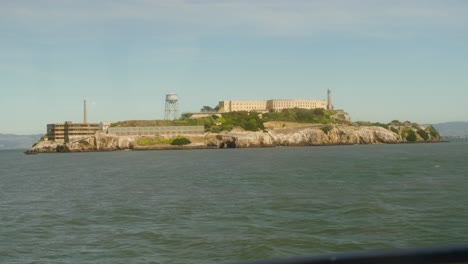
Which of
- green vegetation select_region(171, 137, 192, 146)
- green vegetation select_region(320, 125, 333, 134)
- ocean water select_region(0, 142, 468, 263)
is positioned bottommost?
ocean water select_region(0, 142, 468, 263)

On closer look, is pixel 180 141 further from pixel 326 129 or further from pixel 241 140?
pixel 326 129

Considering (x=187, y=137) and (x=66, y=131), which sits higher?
(x=66, y=131)

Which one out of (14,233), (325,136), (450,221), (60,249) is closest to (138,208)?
(14,233)

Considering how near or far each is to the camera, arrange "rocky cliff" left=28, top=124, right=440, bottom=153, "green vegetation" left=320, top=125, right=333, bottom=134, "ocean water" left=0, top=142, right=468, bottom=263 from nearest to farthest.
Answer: "ocean water" left=0, top=142, right=468, bottom=263
"rocky cliff" left=28, top=124, right=440, bottom=153
"green vegetation" left=320, top=125, right=333, bottom=134

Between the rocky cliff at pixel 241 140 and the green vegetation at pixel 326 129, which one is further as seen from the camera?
the green vegetation at pixel 326 129

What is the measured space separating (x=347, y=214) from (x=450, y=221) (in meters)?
5.33

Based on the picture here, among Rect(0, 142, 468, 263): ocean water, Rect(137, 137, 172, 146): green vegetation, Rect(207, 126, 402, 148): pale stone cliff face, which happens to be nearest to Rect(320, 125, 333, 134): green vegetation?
Rect(207, 126, 402, 148): pale stone cliff face

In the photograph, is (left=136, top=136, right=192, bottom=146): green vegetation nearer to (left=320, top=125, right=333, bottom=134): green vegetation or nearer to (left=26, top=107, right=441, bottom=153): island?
(left=26, top=107, right=441, bottom=153): island

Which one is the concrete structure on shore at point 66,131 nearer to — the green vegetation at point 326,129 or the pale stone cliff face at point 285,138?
the pale stone cliff face at point 285,138

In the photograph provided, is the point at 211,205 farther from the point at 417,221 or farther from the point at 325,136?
the point at 325,136

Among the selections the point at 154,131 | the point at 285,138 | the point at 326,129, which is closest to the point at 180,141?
the point at 154,131

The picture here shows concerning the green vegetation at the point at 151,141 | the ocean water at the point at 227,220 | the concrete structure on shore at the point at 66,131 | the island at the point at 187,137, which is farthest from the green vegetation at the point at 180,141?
the ocean water at the point at 227,220

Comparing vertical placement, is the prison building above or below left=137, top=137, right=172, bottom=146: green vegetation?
above

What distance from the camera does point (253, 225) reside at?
85.1ft
